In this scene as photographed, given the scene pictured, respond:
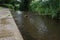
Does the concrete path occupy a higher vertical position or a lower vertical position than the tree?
higher

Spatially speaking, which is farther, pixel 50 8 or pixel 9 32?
pixel 50 8

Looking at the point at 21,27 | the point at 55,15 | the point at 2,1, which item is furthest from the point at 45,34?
the point at 2,1

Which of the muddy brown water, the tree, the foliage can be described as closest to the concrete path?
the muddy brown water

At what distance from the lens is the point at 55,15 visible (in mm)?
6598

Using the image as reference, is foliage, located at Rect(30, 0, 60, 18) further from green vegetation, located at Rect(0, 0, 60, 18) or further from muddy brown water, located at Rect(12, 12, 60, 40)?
muddy brown water, located at Rect(12, 12, 60, 40)

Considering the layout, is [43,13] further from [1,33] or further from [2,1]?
[1,33]

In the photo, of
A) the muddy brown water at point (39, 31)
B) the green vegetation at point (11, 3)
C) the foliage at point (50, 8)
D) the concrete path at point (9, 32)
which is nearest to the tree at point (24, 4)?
the green vegetation at point (11, 3)

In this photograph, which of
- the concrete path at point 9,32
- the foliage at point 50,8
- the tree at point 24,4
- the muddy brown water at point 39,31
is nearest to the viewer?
the concrete path at point 9,32

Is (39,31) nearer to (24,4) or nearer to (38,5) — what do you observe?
(38,5)

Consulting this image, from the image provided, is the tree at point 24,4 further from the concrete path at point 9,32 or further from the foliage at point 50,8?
the concrete path at point 9,32

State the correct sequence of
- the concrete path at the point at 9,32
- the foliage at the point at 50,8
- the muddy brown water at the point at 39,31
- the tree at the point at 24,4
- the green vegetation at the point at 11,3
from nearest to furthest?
the concrete path at the point at 9,32, the muddy brown water at the point at 39,31, the foliage at the point at 50,8, the green vegetation at the point at 11,3, the tree at the point at 24,4

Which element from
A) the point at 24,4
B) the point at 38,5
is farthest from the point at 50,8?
the point at 24,4

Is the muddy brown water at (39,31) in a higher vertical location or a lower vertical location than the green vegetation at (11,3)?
lower

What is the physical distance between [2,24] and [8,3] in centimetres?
418
